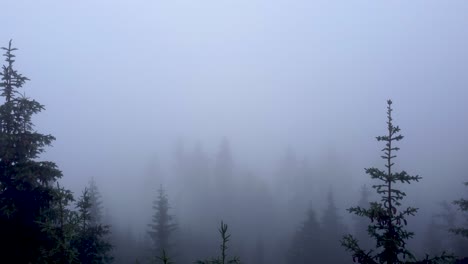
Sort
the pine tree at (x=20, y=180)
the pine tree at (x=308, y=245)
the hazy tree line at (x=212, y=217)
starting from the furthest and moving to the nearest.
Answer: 1. the pine tree at (x=308, y=245)
2. the pine tree at (x=20, y=180)
3. the hazy tree line at (x=212, y=217)

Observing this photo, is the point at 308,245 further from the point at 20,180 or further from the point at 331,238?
the point at 20,180

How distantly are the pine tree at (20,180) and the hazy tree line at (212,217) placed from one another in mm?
32

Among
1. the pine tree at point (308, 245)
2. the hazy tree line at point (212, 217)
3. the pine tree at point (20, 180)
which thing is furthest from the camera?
the pine tree at point (308, 245)

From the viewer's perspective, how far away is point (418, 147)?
153500mm

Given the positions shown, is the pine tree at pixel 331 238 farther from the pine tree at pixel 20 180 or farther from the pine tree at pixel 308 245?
the pine tree at pixel 20 180

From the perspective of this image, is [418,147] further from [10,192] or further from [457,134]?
[10,192]

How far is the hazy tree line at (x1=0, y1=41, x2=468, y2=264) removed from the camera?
11.4 meters

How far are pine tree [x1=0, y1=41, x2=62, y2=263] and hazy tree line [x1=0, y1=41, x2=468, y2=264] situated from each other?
3 cm

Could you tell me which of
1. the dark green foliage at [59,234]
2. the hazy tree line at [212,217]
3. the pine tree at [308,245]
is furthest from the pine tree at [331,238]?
the dark green foliage at [59,234]

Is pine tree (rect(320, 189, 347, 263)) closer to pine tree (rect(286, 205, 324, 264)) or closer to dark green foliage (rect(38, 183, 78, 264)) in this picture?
pine tree (rect(286, 205, 324, 264))

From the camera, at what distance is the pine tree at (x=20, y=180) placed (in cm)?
1175

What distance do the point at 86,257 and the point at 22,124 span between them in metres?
5.54

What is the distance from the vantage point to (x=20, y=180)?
39.5ft

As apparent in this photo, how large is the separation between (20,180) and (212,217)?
201 feet
